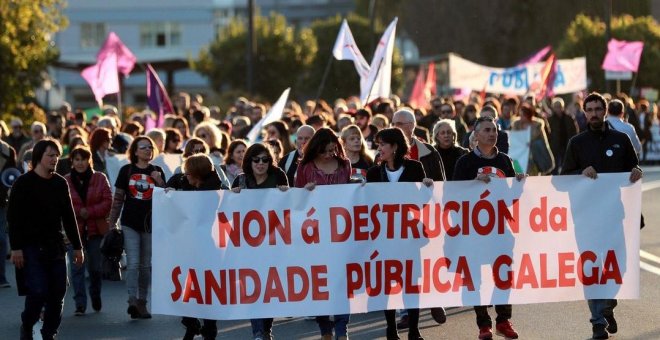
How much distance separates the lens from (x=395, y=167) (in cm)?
1085

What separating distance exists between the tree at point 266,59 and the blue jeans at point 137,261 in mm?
46965

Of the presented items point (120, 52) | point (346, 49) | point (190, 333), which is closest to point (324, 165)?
point (190, 333)

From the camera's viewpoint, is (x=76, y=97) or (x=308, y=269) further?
(x=76, y=97)

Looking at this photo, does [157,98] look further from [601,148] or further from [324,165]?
[601,148]

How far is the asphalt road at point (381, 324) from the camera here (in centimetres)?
1143

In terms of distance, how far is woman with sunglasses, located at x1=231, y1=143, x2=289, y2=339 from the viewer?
35.2ft

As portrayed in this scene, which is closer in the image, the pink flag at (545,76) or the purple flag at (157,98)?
the purple flag at (157,98)

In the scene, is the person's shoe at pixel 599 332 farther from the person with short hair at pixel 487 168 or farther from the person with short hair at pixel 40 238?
the person with short hair at pixel 40 238

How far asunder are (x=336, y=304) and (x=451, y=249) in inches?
34.5

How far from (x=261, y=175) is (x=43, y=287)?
1.66 metres

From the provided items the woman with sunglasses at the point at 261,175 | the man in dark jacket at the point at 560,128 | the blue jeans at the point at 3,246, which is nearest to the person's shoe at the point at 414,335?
the woman with sunglasses at the point at 261,175

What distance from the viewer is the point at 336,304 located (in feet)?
34.2

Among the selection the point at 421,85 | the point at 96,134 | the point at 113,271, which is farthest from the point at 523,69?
the point at 113,271

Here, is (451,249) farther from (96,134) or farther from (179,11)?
(179,11)
